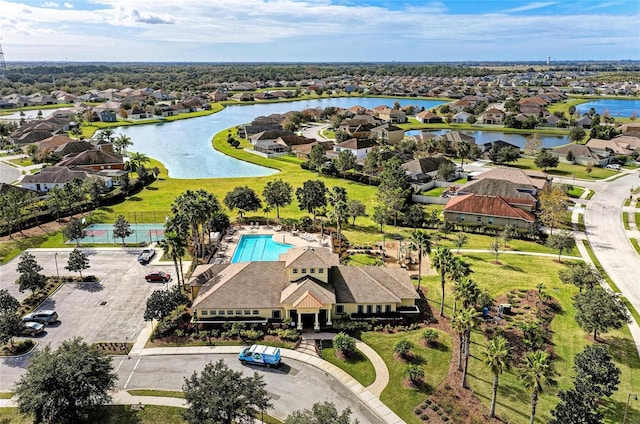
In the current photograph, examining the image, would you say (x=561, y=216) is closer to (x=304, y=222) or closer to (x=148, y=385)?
(x=304, y=222)

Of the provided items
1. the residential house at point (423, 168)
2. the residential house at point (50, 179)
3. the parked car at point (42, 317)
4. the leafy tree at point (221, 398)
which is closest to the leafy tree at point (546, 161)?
the residential house at point (423, 168)

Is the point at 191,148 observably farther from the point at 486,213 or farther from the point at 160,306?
the point at 160,306

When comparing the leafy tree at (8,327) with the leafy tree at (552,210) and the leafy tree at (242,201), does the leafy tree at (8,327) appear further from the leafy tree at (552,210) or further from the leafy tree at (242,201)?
the leafy tree at (552,210)

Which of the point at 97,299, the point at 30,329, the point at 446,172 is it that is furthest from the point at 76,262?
the point at 446,172

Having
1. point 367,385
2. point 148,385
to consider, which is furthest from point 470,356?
point 148,385

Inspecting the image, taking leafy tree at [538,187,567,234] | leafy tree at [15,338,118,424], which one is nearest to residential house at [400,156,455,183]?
leafy tree at [538,187,567,234]

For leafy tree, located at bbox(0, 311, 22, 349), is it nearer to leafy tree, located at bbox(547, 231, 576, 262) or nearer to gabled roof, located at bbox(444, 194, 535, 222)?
leafy tree, located at bbox(547, 231, 576, 262)
